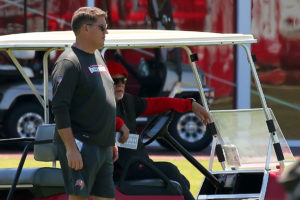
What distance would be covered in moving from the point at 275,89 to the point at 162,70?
6.24 ft

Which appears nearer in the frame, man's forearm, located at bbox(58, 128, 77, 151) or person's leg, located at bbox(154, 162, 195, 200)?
man's forearm, located at bbox(58, 128, 77, 151)

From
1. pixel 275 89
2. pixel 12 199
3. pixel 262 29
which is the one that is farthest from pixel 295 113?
pixel 12 199

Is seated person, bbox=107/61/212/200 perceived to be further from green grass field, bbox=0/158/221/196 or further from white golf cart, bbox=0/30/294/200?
green grass field, bbox=0/158/221/196

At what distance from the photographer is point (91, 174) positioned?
4.78m

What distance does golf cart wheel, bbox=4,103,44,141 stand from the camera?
12.1 metres

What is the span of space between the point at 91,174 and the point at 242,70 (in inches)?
339

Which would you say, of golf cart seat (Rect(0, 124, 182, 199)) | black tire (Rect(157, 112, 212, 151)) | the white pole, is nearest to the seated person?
golf cart seat (Rect(0, 124, 182, 199))

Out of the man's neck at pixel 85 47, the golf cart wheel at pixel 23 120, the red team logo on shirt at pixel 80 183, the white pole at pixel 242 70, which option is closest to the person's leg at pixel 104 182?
the red team logo on shirt at pixel 80 183

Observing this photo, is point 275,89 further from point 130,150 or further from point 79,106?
point 79,106

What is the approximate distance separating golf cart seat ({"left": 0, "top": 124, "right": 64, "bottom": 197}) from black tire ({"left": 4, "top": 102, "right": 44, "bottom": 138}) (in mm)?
6386

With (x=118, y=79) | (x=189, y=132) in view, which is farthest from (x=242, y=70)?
(x=118, y=79)

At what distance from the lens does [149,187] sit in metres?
5.66

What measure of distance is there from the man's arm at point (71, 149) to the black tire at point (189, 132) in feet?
23.8

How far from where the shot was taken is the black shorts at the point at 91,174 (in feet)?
15.6
